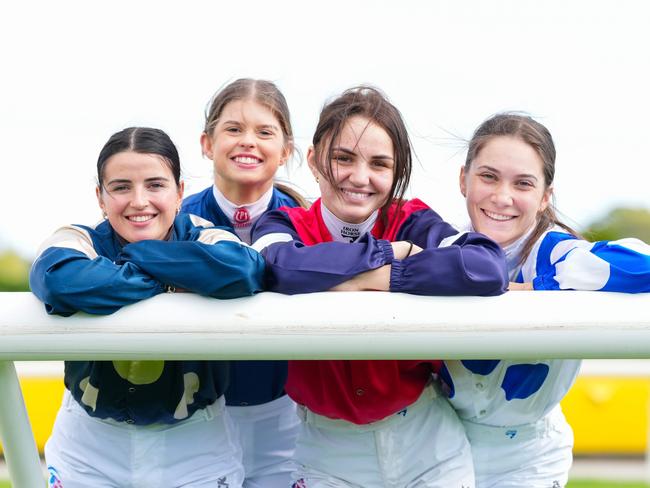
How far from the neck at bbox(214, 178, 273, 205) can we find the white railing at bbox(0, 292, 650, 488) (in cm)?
77

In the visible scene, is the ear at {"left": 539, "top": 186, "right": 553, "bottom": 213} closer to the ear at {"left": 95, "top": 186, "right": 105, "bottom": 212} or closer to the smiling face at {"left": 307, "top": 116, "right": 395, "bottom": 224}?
the smiling face at {"left": 307, "top": 116, "right": 395, "bottom": 224}

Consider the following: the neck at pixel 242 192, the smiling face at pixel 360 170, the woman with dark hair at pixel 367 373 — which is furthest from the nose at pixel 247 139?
the smiling face at pixel 360 170

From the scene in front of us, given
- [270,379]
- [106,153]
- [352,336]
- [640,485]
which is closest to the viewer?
[352,336]

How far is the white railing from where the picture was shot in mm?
1674

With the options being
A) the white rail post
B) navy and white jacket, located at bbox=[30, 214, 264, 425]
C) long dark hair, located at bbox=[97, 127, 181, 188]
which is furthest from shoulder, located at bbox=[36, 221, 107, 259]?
the white rail post

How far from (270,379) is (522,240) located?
2.45 feet

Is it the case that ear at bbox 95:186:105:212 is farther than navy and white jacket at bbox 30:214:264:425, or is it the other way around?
ear at bbox 95:186:105:212

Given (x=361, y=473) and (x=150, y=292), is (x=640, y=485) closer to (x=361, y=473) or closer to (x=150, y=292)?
(x=361, y=473)

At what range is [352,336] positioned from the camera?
1676mm

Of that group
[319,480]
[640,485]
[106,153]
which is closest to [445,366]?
[319,480]

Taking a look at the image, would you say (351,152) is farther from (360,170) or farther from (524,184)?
(524,184)

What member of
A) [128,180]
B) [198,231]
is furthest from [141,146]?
[198,231]

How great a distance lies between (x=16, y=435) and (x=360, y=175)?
0.94 metres

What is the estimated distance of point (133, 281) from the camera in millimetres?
1689
